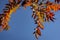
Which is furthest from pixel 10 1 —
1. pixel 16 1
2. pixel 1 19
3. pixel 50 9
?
pixel 50 9

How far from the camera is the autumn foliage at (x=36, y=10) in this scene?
1.11 meters

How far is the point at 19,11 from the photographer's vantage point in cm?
114

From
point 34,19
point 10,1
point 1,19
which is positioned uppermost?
point 10,1

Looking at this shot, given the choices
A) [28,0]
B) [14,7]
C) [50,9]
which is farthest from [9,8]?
[50,9]

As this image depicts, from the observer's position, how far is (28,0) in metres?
1.12

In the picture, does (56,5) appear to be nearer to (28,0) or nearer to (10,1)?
(28,0)

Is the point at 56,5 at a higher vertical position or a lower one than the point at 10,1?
lower

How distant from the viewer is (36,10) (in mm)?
1140

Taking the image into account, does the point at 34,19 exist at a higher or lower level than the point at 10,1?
lower

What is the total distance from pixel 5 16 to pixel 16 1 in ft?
0.49

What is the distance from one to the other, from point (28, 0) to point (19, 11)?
12 cm

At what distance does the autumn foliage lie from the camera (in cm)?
111

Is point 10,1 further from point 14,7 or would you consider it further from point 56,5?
point 56,5

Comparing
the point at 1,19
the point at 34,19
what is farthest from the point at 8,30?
the point at 34,19
